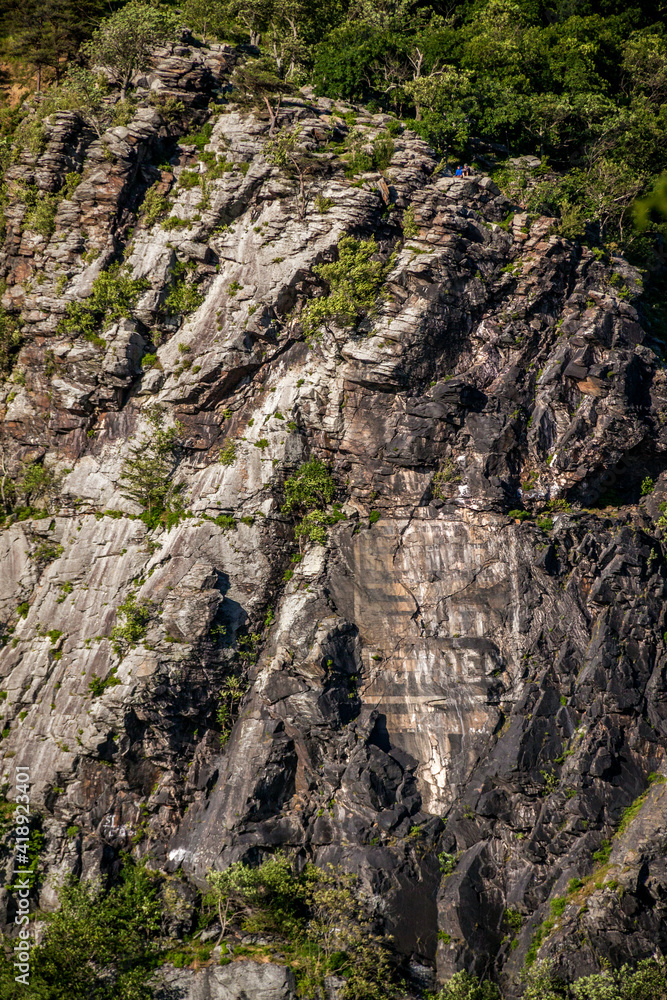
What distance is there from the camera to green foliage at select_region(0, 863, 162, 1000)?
26484 mm

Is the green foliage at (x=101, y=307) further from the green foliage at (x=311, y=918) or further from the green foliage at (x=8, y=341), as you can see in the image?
the green foliage at (x=311, y=918)

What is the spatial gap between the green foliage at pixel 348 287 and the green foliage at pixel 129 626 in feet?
51.9

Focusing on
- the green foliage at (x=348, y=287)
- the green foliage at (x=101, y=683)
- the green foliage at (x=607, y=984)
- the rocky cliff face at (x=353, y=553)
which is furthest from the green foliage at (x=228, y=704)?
the green foliage at (x=348, y=287)

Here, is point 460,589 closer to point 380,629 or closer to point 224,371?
point 380,629

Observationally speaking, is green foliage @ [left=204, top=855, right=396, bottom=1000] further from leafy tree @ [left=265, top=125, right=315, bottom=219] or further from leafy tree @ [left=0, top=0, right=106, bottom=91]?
leafy tree @ [left=0, top=0, right=106, bottom=91]

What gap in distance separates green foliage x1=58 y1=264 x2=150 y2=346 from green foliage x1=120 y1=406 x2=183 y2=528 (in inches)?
214

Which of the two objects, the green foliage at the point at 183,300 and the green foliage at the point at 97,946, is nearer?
the green foliage at the point at 97,946

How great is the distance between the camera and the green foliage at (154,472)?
34594 mm

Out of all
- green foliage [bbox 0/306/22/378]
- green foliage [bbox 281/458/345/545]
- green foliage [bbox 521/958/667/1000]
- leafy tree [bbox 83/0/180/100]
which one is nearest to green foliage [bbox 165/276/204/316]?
green foliage [bbox 0/306/22/378]

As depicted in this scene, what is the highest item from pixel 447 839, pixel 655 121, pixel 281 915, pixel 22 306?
pixel 655 121

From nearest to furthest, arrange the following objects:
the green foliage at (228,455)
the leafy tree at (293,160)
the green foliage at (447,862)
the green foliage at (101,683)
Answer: the green foliage at (447,862), the green foliage at (101,683), the green foliage at (228,455), the leafy tree at (293,160)

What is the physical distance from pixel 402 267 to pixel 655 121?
24903 millimetres

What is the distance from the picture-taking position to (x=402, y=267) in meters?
34.9

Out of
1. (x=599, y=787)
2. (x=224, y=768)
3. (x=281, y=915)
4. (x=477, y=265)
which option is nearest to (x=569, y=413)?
(x=477, y=265)
